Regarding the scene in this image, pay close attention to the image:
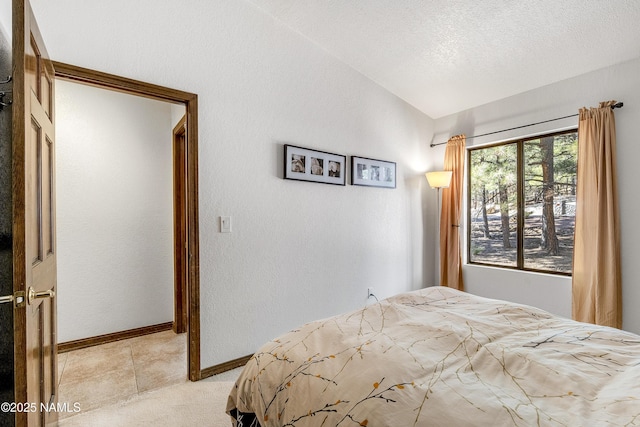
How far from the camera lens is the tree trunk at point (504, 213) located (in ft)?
11.7

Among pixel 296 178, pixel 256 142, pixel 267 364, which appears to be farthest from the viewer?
pixel 296 178

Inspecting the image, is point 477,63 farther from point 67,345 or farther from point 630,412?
point 67,345

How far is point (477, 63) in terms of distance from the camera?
293 cm

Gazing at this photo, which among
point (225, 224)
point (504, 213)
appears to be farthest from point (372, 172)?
point (225, 224)

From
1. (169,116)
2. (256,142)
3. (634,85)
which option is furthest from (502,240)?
(169,116)

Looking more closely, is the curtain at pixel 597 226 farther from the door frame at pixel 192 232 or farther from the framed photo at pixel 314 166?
the door frame at pixel 192 232

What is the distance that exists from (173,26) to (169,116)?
148 centimetres

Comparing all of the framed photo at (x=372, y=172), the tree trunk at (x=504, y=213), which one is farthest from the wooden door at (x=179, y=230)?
the tree trunk at (x=504, y=213)

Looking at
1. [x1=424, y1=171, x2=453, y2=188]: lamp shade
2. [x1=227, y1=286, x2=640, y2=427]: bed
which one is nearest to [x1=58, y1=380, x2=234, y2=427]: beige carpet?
[x1=227, y1=286, x2=640, y2=427]: bed

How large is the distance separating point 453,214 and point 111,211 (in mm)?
3642

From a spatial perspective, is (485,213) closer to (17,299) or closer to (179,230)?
(179,230)

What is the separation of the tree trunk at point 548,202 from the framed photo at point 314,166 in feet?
6.51

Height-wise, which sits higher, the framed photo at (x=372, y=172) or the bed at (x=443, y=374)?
the framed photo at (x=372, y=172)

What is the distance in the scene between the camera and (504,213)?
141 inches
